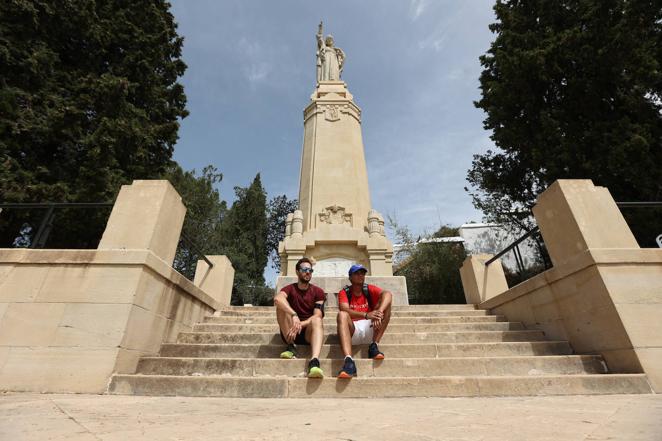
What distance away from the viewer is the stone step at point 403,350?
434 cm

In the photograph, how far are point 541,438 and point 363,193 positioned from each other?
1033 centimetres

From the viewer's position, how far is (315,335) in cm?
389

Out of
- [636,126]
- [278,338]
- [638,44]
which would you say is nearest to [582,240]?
[278,338]

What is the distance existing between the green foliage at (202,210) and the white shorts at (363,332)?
2182 centimetres

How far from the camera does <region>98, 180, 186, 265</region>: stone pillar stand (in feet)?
14.7

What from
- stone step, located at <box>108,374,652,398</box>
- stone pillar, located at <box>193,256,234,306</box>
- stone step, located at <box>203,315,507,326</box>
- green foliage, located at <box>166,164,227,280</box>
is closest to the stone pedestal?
stone pillar, located at <box>193,256,234,306</box>

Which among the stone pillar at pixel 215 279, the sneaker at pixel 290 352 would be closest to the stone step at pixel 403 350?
the sneaker at pixel 290 352

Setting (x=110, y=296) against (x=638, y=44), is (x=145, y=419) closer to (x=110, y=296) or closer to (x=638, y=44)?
(x=110, y=296)

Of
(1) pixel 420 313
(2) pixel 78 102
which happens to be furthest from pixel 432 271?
(2) pixel 78 102

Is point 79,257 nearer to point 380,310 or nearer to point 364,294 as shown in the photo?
point 364,294

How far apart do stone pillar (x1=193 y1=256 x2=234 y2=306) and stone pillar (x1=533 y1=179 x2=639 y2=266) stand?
6726mm

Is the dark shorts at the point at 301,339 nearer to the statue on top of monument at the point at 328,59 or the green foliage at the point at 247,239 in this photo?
the statue on top of monument at the point at 328,59

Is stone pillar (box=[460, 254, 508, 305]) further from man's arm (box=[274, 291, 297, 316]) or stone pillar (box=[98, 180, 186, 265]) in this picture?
stone pillar (box=[98, 180, 186, 265])

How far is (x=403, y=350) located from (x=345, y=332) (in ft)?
3.39
